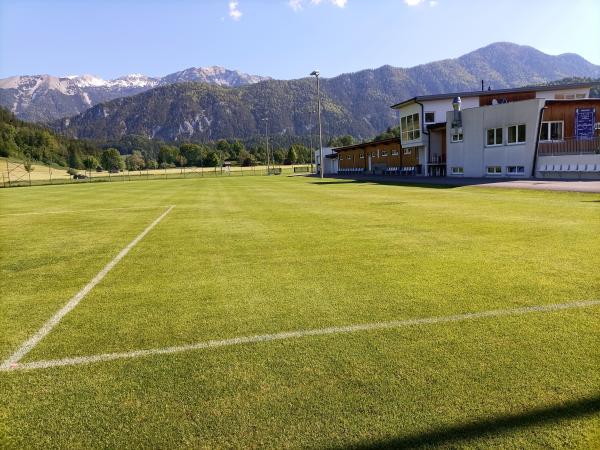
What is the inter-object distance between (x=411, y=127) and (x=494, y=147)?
14332 mm

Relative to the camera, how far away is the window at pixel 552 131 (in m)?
31.9

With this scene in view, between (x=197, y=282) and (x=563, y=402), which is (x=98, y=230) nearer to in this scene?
(x=197, y=282)

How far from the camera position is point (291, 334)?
428 cm

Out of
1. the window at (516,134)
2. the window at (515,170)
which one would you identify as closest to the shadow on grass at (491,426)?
the window at (515,170)

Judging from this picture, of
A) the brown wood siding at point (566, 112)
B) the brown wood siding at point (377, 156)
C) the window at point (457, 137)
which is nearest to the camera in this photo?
the brown wood siding at point (566, 112)

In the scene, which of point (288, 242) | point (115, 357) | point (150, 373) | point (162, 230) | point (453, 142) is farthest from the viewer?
point (453, 142)

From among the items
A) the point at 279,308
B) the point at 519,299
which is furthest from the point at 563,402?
the point at 279,308

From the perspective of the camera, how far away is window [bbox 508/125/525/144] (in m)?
31.9

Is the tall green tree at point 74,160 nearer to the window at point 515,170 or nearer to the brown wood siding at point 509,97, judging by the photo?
the brown wood siding at point 509,97

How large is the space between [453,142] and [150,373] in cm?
4036

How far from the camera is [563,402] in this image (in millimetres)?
2969

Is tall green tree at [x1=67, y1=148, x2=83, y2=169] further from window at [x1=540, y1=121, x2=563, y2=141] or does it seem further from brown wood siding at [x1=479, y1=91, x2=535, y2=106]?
window at [x1=540, y1=121, x2=563, y2=141]

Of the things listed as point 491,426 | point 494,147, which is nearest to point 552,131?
point 494,147

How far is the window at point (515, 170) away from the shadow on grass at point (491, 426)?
3267 cm
